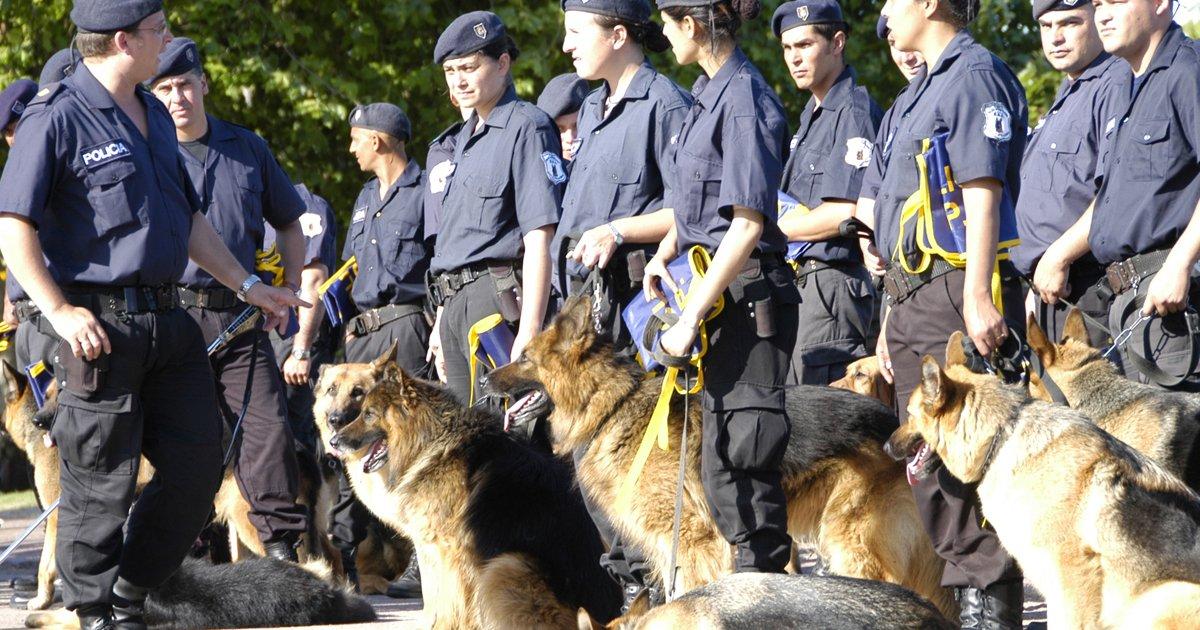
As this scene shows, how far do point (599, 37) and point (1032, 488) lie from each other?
2419 millimetres

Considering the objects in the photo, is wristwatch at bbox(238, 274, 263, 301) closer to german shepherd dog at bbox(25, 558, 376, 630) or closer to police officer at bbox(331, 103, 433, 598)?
german shepherd dog at bbox(25, 558, 376, 630)

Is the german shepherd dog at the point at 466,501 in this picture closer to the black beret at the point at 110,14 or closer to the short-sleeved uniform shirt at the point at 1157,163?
the black beret at the point at 110,14

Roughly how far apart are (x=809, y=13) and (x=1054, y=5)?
1.22 m

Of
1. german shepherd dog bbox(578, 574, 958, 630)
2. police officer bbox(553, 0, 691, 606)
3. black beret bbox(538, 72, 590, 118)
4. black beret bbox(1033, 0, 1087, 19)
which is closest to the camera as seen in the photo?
german shepherd dog bbox(578, 574, 958, 630)

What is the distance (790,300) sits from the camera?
5.02 metres

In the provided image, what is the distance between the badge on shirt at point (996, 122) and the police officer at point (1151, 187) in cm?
64

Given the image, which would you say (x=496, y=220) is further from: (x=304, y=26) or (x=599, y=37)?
(x=304, y=26)

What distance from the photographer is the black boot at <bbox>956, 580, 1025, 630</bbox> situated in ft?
16.3

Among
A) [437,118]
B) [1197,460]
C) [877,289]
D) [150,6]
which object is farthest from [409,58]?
[1197,460]

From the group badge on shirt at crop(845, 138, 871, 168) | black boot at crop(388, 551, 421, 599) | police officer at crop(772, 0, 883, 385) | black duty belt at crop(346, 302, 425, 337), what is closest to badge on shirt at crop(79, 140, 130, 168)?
black duty belt at crop(346, 302, 425, 337)

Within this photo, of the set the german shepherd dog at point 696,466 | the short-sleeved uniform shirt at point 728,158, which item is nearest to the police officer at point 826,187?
the german shepherd dog at point 696,466

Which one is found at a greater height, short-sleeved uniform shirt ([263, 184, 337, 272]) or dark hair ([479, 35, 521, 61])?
dark hair ([479, 35, 521, 61])

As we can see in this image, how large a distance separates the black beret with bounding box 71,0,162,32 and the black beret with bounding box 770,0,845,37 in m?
3.37

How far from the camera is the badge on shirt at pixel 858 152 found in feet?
22.6
